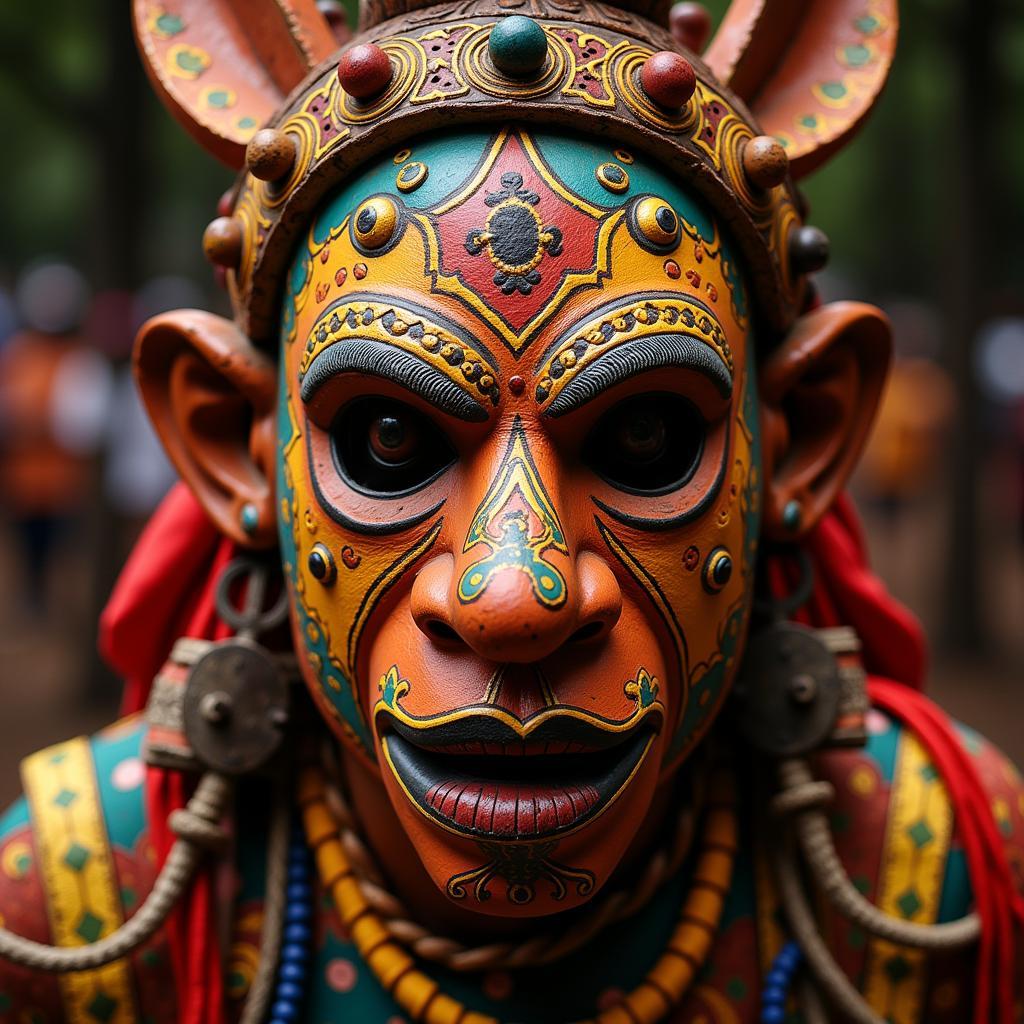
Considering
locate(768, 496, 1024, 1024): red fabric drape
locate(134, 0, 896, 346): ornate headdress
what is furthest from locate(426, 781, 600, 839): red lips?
locate(134, 0, 896, 346): ornate headdress

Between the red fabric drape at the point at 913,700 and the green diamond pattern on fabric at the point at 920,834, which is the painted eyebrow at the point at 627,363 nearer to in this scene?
the red fabric drape at the point at 913,700

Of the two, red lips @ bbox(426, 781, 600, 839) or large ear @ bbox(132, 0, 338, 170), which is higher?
large ear @ bbox(132, 0, 338, 170)

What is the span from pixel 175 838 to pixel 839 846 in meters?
1.02

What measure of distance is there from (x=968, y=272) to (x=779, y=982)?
18.2 feet

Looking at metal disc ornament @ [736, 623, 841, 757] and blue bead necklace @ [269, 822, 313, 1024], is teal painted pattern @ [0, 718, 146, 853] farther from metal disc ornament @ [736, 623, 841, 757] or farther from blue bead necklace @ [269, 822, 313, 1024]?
metal disc ornament @ [736, 623, 841, 757]

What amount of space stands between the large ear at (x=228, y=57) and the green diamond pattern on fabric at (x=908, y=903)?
60.0 inches

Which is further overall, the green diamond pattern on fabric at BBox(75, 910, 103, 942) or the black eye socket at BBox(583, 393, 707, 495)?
the green diamond pattern on fabric at BBox(75, 910, 103, 942)

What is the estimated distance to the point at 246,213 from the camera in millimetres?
2004

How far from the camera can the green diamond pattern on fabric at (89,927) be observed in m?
2.08

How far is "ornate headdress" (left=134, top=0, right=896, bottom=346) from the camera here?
1819mm

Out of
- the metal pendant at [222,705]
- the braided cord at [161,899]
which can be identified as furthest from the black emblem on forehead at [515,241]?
the braided cord at [161,899]

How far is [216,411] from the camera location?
6.93 feet

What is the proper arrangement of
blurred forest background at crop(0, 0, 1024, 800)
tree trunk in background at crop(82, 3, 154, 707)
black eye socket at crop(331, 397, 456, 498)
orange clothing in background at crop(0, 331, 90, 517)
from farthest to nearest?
orange clothing in background at crop(0, 331, 90, 517) < blurred forest background at crop(0, 0, 1024, 800) < tree trunk in background at crop(82, 3, 154, 707) < black eye socket at crop(331, 397, 456, 498)

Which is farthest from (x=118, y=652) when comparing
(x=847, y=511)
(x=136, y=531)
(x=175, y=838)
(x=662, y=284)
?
(x=136, y=531)
